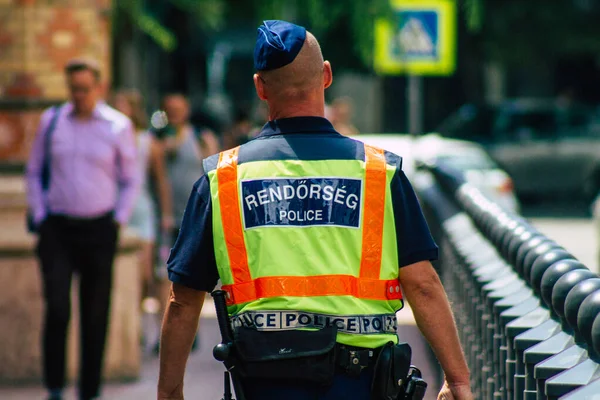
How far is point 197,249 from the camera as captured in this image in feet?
11.0

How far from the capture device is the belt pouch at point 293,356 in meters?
3.16

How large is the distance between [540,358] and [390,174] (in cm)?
58

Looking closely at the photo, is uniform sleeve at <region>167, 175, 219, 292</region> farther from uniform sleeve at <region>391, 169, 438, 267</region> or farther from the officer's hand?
the officer's hand

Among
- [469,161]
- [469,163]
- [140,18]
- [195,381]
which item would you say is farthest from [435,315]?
[469,161]

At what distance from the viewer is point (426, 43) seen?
43.0ft

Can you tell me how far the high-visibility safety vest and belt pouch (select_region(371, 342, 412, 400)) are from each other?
0.12ft

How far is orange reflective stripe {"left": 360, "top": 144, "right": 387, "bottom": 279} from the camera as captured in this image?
3.27 m

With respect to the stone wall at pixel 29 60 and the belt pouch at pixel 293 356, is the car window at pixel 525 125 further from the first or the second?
the belt pouch at pixel 293 356

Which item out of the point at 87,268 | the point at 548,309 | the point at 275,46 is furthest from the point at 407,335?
the point at 275,46

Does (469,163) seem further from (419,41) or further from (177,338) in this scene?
(177,338)

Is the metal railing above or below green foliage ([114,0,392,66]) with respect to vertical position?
below

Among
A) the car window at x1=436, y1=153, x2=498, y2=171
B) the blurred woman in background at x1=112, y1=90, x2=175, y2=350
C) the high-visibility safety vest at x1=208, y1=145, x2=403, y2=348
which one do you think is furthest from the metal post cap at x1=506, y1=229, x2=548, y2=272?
the car window at x1=436, y1=153, x2=498, y2=171

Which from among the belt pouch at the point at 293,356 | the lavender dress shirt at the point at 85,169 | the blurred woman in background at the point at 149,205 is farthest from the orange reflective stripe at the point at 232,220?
the blurred woman in background at the point at 149,205

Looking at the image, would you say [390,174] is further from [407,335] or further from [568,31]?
[568,31]
